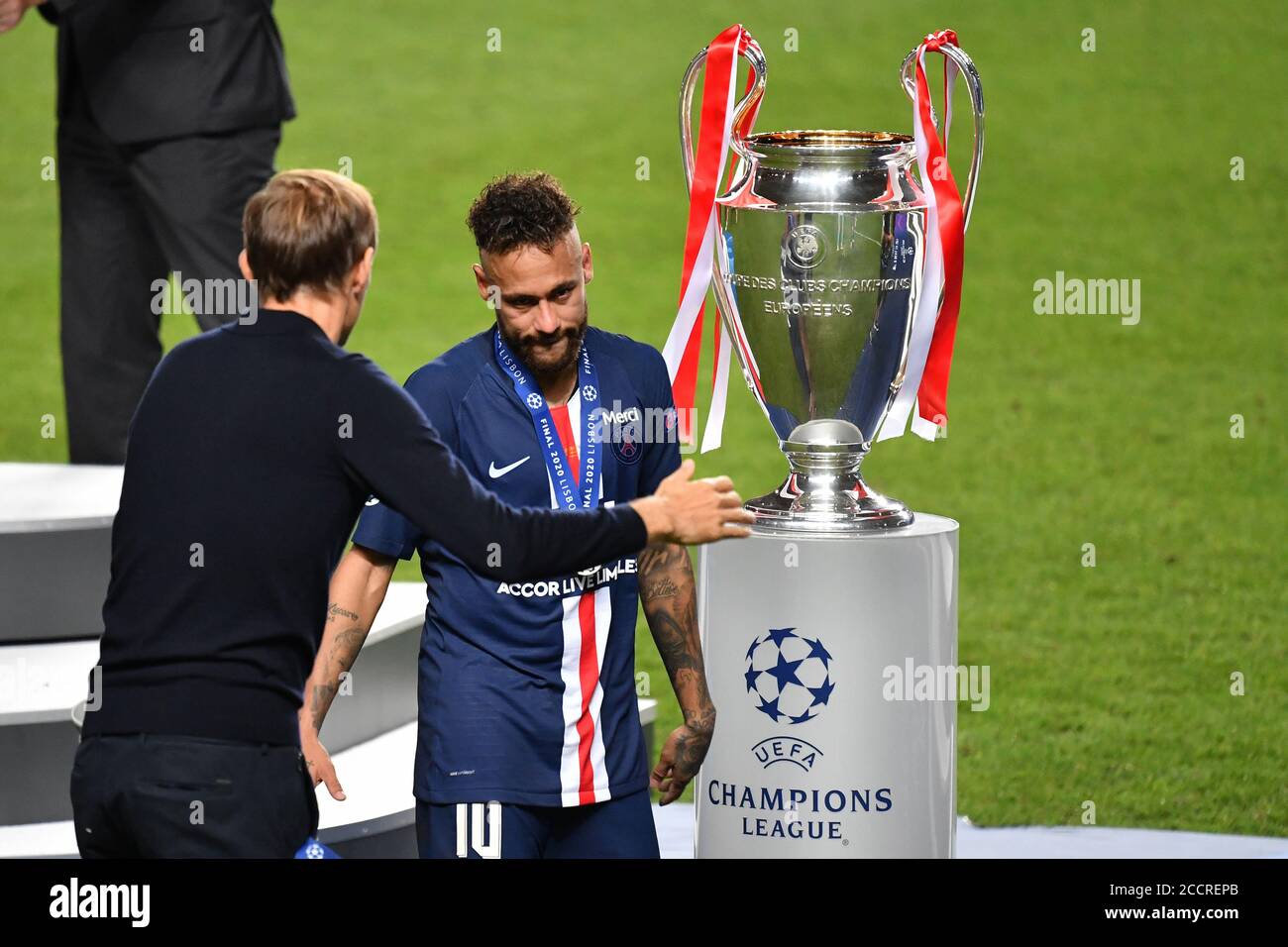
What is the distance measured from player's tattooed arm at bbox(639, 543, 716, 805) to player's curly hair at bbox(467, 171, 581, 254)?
55 centimetres

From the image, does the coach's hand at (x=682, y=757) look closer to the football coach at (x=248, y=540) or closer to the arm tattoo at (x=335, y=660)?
the arm tattoo at (x=335, y=660)

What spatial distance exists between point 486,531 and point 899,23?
1353 cm

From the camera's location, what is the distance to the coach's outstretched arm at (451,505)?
9.07 feet

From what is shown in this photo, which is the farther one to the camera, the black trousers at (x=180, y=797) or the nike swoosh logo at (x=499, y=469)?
the nike swoosh logo at (x=499, y=469)

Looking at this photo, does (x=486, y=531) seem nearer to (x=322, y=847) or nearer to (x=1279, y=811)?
(x=322, y=847)

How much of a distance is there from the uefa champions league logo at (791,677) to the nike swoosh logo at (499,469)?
0.55 meters

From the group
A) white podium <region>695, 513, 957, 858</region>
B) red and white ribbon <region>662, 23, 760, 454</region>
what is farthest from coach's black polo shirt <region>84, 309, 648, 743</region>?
red and white ribbon <region>662, 23, 760, 454</region>

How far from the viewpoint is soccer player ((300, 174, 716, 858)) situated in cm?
331

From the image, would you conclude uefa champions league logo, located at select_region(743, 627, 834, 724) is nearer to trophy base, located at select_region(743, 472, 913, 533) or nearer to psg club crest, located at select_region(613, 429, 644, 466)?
trophy base, located at select_region(743, 472, 913, 533)

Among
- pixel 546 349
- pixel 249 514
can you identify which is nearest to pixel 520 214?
pixel 546 349

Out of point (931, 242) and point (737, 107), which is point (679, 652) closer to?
point (931, 242)

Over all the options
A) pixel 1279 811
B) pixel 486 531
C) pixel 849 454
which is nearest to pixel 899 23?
pixel 1279 811

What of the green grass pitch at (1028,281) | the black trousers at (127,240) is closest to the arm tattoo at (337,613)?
the black trousers at (127,240)
